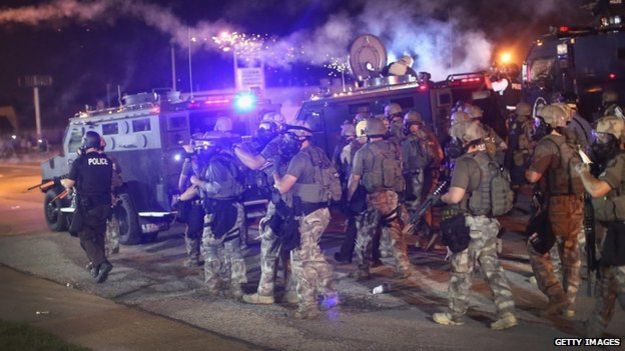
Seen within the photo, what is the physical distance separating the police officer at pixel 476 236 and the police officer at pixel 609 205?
31.2 inches

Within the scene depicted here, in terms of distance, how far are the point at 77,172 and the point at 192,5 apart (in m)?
11.3

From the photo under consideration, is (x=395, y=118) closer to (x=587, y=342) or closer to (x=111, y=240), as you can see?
(x=111, y=240)

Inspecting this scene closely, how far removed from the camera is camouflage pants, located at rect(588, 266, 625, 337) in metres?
4.83

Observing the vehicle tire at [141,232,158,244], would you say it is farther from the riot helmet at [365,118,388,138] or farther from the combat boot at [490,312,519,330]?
the combat boot at [490,312,519,330]

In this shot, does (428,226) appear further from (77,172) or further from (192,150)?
(77,172)

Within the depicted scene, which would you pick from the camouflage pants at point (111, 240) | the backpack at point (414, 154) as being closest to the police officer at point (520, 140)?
the backpack at point (414, 154)

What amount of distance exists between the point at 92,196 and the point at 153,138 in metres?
1.94

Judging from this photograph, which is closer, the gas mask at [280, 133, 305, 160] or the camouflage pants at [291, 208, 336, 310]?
the camouflage pants at [291, 208, 336, 310]

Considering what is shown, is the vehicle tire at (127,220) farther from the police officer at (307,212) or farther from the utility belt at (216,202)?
the police officer at (307,212)

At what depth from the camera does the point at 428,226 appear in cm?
967

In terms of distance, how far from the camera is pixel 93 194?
8.42 meters

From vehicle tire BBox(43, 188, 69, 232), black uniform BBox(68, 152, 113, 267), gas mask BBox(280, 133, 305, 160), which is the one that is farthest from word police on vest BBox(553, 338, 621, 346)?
vehicle tire BBox(43, 188, 69, 232)

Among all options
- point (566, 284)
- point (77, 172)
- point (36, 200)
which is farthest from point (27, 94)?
point (566, 284)

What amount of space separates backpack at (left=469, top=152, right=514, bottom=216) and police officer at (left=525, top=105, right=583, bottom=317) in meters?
0.38
